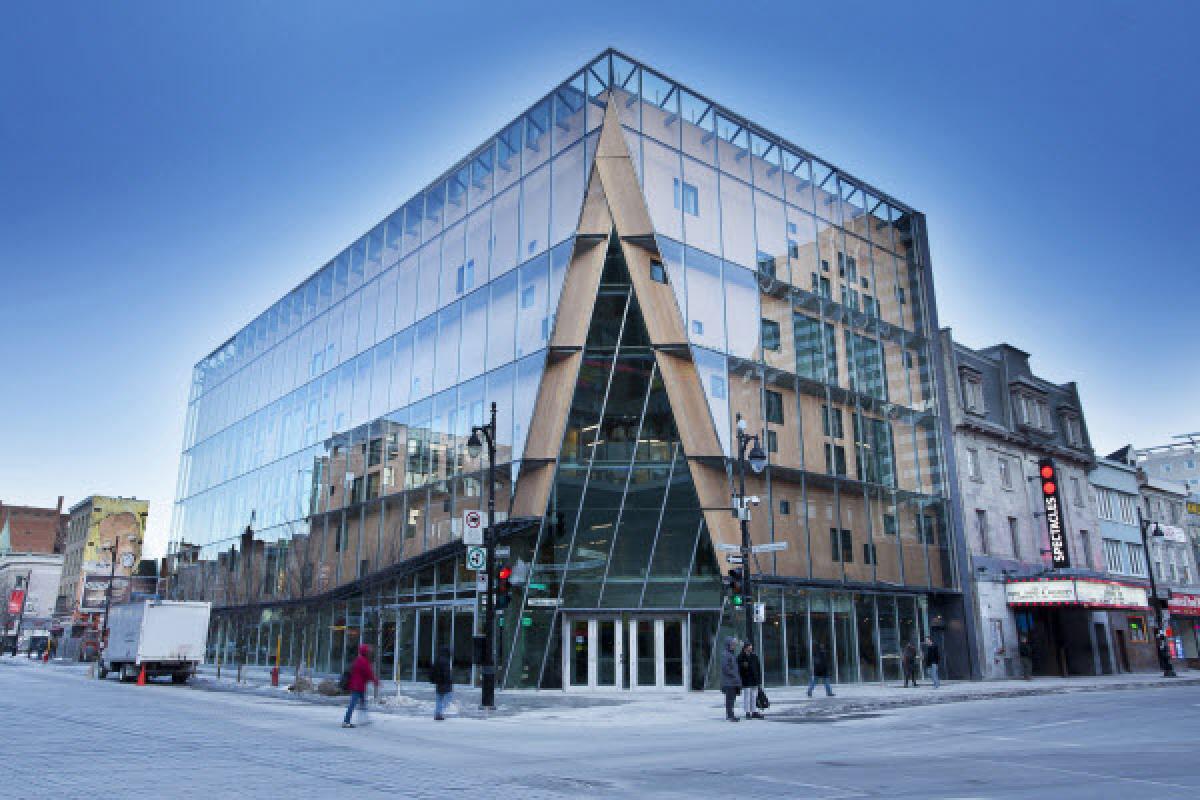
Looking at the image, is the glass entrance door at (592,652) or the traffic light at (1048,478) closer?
the glass entrance door at (592,652)

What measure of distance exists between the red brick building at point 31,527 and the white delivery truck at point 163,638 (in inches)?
5578

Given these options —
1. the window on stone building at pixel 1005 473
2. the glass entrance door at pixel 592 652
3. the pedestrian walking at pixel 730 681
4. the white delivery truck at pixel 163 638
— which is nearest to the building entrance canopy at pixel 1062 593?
the window on stone building at pixel 1005 473

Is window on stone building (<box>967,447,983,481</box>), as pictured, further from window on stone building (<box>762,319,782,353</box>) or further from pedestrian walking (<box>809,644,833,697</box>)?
pedestrian walking (<box>809,644,833,697</box>)

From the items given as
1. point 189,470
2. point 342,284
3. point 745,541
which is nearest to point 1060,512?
point 745,541

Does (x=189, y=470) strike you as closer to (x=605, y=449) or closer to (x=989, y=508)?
(x=605, y=449)

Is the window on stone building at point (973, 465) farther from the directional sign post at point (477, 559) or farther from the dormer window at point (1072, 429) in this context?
the directional sign post at point (477, 559)

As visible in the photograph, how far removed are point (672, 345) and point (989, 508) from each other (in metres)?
21.2

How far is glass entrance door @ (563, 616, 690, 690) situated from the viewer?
1160 inches

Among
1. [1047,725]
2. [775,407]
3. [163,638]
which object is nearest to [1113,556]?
[775,407]

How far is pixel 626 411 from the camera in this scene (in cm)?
3089

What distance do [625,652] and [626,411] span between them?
27.9 feet

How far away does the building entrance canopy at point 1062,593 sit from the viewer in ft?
131

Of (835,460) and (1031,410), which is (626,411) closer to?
(835,460)

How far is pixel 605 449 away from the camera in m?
30.6
